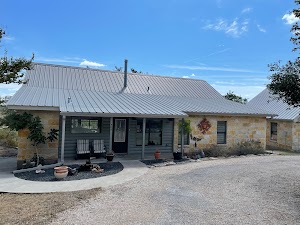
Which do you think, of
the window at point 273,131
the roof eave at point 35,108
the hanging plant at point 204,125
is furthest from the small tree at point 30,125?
the window at point 273,131

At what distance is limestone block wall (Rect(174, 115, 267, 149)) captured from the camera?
1546cm

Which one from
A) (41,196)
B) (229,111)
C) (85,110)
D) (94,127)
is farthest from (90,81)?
(41,196)

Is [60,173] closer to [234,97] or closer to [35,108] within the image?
[35,108]

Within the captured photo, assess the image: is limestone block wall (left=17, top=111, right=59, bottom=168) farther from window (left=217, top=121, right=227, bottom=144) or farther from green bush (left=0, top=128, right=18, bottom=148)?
window (left=217, top=121, right=227, bottom=144)

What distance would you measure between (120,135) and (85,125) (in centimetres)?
213

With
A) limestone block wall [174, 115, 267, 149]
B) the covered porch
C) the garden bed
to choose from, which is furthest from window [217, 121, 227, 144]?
the garden bed

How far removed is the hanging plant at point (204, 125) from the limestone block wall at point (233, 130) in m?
0.15

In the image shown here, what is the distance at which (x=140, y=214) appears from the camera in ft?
19.8

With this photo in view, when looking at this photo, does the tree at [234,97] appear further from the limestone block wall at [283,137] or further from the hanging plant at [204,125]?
the hanging plant at [204,125]

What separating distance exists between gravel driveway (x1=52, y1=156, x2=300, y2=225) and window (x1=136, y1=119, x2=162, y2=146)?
4163 mm

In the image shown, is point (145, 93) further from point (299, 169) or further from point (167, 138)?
point (299, 169)

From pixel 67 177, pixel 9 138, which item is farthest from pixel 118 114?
pixel 9 138

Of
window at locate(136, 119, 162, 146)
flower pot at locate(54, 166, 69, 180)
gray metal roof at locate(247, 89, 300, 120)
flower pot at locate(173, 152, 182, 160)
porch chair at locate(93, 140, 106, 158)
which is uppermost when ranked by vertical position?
gray metal roof at locate(247, 89, 300, 120)

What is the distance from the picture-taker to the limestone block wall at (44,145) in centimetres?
1122
